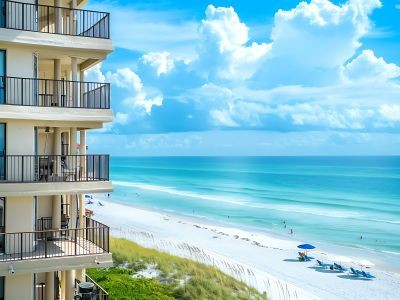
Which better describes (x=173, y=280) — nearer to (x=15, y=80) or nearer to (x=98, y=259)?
(x=98, y=259)

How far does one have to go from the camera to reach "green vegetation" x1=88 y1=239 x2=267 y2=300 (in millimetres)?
25766

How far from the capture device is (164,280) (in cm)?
2997

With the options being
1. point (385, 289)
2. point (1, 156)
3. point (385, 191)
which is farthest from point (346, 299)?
point (385, 191)

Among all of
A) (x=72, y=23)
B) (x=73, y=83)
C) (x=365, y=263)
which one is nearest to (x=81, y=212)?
(x=73, y=83)

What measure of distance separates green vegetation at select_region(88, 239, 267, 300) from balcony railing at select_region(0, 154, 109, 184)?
716 centimetres

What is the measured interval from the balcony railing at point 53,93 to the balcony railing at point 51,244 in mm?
4142

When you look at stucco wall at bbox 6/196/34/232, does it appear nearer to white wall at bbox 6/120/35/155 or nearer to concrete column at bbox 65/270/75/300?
white wall at bbox 6/120/35/155

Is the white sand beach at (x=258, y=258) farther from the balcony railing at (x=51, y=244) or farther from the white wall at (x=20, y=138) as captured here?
the white wall at (x=20, y=138)

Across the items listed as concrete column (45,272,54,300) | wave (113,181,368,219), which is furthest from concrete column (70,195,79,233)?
wave (113,181,368,219)

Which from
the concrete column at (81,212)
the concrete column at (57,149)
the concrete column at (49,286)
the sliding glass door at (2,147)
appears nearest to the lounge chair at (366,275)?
the concrete column at (81,212)

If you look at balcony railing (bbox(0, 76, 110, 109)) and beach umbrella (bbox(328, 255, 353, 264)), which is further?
beach umbrella (bbox(328, 255, 353, 264))

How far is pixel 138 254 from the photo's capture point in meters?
35.6

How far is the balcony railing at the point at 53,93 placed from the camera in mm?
16844

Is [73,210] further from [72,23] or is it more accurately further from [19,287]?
[72,23]
